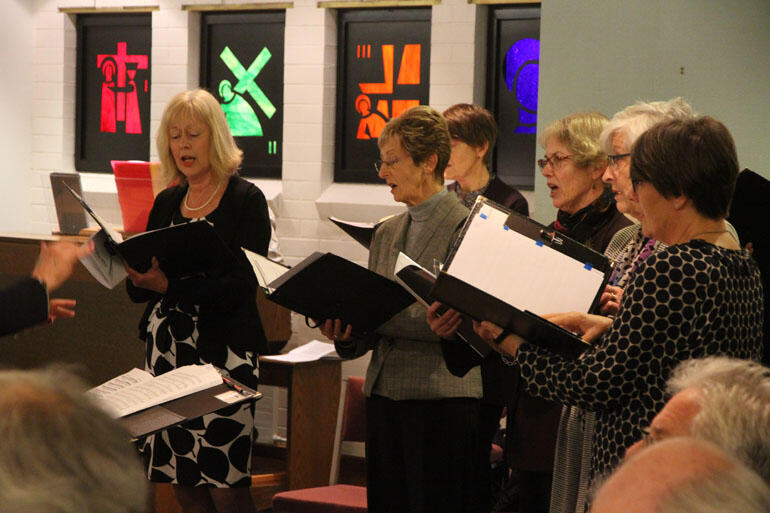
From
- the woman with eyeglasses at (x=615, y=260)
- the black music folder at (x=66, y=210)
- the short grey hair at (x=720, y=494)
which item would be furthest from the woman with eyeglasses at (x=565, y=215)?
the black music folder at (x=66, y=210)

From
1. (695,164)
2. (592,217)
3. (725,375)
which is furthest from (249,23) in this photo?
(725,375)

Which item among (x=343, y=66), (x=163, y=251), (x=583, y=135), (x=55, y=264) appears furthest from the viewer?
(x=343, y=66)

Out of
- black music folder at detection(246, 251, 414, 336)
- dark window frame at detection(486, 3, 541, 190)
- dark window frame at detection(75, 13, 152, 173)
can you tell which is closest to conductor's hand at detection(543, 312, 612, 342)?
black music folder at detection(246, 251, 414, 336)

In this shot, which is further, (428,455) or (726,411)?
(428,455)

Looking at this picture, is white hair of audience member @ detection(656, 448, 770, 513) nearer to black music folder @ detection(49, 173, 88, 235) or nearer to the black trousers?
the black trousers

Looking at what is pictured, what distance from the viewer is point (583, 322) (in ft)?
7.26

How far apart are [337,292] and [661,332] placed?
103 cm

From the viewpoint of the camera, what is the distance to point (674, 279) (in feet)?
6.28

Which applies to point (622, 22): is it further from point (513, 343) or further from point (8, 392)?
point (8, 392)

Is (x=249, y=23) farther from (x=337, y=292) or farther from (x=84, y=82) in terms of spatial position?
(x=337, y=292)

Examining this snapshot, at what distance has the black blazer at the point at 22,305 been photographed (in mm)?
2473

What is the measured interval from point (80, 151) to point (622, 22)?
460 centimetres

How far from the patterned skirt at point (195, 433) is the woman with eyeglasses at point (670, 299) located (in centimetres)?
132

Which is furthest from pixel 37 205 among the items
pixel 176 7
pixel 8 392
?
pixel 8 392
